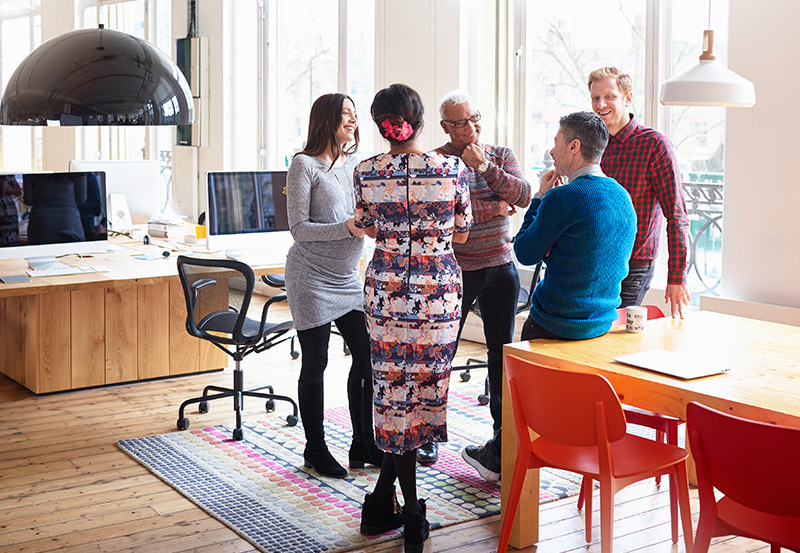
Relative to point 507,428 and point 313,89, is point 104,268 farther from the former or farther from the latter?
point 313,89

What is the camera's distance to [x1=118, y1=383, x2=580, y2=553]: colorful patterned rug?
3.38 meters

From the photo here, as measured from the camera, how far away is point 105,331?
5.25m

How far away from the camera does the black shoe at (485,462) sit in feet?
12.6

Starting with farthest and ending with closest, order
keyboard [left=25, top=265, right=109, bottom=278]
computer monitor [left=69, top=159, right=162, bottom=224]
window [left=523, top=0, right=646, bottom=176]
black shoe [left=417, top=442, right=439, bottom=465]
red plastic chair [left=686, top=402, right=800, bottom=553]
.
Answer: computer monitor [left=69, top=159, right=162, bottom=224]
window [left=523, top=0, right=646, bottom=176]
keyboard [left=25, top=265, right=109, bottom=278]
black shoe [left=417, top=442, right=439, bottom=465]
red plastic chair [left=686, top=402, right=800, bottom=553]

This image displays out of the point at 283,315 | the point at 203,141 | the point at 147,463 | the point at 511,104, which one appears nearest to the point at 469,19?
the point at 511,104

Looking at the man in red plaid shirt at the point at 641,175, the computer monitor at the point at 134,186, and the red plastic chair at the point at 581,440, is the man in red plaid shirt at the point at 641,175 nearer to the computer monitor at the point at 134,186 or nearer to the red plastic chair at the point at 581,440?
the red plastic chair at the point at 581,440

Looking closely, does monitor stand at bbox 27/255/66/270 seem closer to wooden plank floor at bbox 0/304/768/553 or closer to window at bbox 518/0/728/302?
Answer: wooden plank floor at bbox 0/304/768/553

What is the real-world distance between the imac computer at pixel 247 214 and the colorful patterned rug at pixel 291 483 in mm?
1192

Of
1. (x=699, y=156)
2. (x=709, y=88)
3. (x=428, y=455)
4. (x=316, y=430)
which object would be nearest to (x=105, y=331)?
(x=316, y=430)

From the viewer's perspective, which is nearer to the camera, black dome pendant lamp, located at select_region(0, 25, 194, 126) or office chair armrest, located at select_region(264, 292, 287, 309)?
black dome pendant lamp, located at select_region(0, 25, 194, 126)

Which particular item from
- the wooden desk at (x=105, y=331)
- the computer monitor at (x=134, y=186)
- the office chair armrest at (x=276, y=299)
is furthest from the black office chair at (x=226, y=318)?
the computer monitor at (x=134, y=186)

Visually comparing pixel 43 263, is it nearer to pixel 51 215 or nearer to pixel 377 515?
pixel 51 215

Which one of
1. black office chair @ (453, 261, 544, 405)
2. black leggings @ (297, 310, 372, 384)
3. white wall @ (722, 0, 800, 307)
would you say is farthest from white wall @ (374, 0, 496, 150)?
black leggings @ (297, 310, 372, 384)

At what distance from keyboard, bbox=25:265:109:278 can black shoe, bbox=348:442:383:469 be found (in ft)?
6.03
